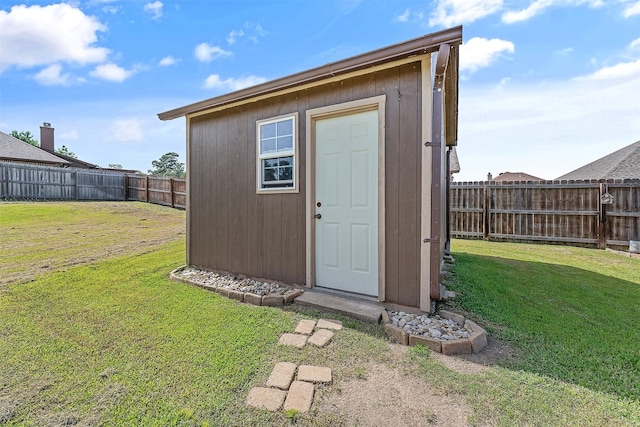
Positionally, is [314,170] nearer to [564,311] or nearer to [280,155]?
[280,155]

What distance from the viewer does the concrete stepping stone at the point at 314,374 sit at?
186 cm

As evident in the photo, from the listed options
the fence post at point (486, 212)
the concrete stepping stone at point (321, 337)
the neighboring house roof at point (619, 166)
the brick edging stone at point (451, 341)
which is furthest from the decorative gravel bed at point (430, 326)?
the neighboring house roof at point (619, 166)

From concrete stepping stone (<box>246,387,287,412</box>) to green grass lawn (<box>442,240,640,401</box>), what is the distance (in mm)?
1650

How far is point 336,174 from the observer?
133 inches

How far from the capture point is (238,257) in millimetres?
4234

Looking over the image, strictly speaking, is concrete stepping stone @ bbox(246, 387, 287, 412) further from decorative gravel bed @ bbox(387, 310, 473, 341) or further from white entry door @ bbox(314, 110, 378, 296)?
white entry door @ bbox(314, 110, 378, 296)

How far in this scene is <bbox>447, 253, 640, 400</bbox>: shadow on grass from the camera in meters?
1.94

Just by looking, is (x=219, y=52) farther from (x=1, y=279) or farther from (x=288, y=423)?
(x=288, y=423)

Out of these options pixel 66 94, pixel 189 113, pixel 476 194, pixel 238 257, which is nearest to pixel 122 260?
pixel 238 257

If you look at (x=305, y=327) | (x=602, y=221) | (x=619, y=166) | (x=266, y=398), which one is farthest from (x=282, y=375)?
(x=619, y=166)

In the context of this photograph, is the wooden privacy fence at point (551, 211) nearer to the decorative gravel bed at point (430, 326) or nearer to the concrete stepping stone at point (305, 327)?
the decorative gravel bed at point (430, 326)

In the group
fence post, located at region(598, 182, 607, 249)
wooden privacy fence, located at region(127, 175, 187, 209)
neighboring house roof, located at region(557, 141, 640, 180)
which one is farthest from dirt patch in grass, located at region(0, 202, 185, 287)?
neighboring house roof, located at region(557, 141, 640, 180)

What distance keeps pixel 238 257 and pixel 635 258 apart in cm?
770

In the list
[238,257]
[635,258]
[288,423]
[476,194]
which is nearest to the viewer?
[288,423]
